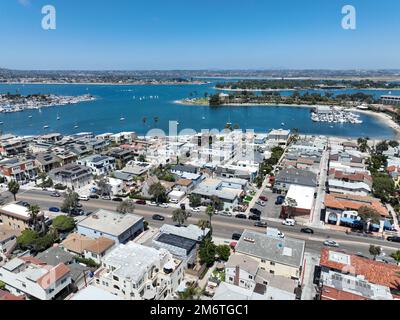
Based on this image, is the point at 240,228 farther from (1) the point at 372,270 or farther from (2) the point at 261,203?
(1) the point at 372,270

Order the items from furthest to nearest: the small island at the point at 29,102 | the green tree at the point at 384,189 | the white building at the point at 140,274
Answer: the small island at the point at 29,102
the green tree at the point at 384,189
the white building at the point at 140,274

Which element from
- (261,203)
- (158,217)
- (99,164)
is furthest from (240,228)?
(99,164)

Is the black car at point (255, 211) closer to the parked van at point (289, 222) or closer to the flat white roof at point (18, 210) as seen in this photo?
the parked van at point (289, 222)

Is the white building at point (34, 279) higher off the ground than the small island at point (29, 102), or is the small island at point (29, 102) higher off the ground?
the small island at point (29, 102)

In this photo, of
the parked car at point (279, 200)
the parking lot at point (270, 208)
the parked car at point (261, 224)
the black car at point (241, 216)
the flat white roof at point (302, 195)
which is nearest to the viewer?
the parked car at point (261, 224)

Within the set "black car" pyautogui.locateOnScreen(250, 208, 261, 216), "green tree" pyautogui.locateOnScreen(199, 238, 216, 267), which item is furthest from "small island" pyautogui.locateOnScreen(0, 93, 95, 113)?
"green tree" pyautogui.locateOnScreen(199, 238, 216, 267)

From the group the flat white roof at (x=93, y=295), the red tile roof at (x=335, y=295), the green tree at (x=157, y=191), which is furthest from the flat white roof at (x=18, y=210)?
the red tile roof at (x=335, y=295)
